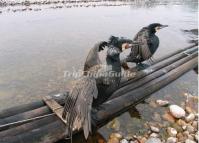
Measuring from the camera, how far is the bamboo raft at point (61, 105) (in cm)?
419

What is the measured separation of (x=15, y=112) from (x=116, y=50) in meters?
2.35

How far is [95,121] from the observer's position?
5074 millimetres

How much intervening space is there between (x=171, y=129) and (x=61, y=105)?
Result: 262 cm

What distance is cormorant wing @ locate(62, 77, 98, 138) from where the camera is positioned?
3.91 metres

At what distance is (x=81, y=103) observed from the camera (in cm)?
398

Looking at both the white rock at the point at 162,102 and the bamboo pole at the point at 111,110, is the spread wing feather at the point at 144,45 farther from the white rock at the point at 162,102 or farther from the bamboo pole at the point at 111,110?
the white rock at the point at 162,102

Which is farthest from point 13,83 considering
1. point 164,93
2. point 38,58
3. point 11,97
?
point 164,93

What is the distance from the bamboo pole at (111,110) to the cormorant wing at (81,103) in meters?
0.36

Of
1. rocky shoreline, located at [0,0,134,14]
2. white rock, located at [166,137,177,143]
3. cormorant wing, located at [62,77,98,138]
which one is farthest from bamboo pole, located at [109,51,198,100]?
rocky shoreline, located at [0,0,134,14]

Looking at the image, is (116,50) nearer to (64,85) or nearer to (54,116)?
(54,116)

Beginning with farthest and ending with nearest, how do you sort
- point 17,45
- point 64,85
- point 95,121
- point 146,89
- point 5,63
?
1. point 17,45
2. point 5,63
3. point 64,85
4. point 146,89
5. point 95,121

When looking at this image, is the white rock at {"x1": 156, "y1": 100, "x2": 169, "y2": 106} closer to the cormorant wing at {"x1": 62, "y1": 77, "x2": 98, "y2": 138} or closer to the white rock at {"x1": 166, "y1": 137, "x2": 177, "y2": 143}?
the white rock at {"x1": 166, "y1": 137, "x2": 177, "y2": 143}

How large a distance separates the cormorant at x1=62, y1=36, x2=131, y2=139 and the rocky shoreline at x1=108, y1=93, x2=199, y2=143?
1.09 m

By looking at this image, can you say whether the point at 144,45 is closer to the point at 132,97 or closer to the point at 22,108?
the point at 132,97
